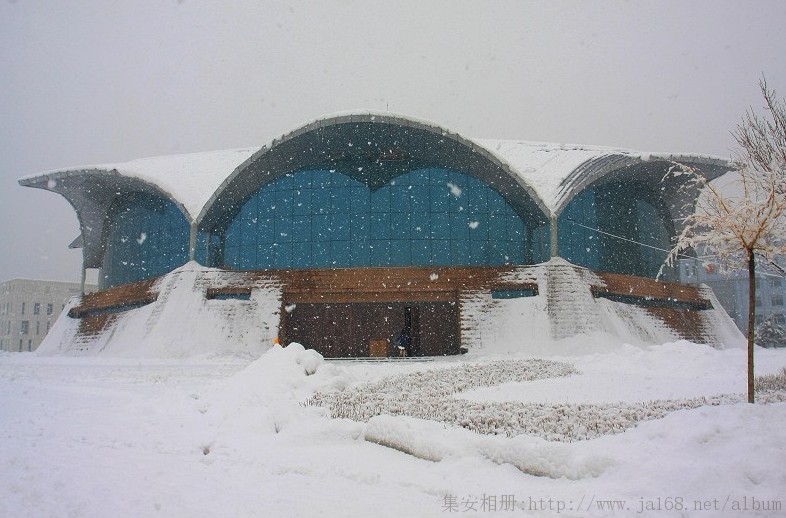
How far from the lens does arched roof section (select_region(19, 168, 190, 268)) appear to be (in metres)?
32.0

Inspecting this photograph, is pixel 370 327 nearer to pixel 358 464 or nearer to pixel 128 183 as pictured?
pixel 128 183

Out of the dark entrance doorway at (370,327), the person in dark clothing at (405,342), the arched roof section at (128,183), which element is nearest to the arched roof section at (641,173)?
the dark entrance doorway at (370,327)

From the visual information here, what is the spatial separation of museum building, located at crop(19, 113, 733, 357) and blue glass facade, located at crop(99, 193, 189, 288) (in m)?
0.15

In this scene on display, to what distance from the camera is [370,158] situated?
30.8m

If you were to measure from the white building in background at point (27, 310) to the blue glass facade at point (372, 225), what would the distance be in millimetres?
68923

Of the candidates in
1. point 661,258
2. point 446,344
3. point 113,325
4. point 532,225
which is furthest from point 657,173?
point 113,325

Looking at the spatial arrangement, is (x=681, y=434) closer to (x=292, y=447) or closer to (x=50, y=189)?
(x=292, y=447)

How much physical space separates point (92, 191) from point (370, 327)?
2081cm

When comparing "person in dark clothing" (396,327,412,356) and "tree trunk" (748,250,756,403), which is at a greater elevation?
"tree trunk" (748,250,756,403)

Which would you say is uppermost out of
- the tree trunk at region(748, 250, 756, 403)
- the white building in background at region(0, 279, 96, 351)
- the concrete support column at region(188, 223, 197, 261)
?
the concrete support column at region(188, 223, 197, 261)

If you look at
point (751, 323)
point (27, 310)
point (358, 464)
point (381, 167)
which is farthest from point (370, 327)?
point (27, 310)

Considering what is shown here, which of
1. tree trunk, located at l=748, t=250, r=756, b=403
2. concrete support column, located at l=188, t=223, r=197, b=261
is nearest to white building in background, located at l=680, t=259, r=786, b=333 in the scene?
concrete support column, located at l=188, t=223, r=197, b=261

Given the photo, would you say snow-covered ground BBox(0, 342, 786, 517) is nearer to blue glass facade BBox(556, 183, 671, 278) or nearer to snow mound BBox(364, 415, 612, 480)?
snow mound BBox(364, 415, 612, 480)

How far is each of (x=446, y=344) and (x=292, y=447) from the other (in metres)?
23.7
